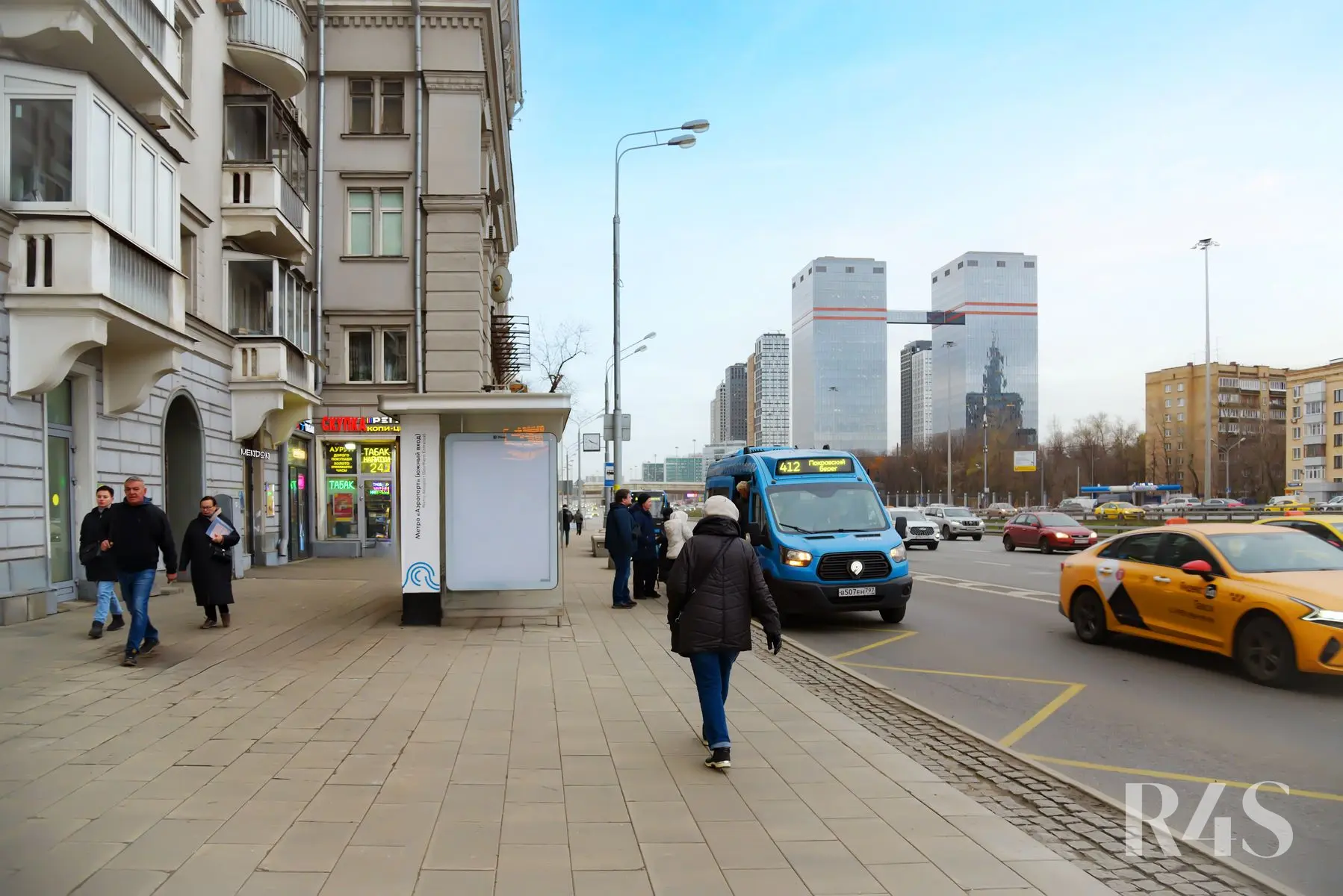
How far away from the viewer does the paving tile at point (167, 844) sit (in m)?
4.29

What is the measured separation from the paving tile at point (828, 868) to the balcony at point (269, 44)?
21.6 metres

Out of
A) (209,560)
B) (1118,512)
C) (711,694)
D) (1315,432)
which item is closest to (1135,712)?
(711,694)

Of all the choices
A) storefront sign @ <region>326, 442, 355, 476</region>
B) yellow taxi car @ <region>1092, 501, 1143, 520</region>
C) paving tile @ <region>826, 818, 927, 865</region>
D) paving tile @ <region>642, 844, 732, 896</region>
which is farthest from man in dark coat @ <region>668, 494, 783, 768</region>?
yellow taxi car @ <region>1092, 501, 1143, 520</region>

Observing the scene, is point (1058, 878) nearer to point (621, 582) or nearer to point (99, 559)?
point (99, 559)

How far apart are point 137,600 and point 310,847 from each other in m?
5.96

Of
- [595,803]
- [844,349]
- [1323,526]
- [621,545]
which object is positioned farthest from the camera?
[844,349]

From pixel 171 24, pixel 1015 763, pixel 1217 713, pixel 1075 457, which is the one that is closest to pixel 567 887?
pixel 1015 763

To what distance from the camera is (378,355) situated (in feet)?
88.9

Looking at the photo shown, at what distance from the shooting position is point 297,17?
22.6 m

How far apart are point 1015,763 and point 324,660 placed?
681 cm

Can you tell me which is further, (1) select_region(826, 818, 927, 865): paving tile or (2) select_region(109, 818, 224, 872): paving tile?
(1) select_region(826, 818, 927, 865): paving tile

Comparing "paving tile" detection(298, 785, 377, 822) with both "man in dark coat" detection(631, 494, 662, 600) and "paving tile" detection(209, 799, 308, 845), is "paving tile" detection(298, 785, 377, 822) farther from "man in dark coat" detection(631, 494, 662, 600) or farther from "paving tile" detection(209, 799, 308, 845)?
"man in dark coat" detection(631, 494, 662, 600)

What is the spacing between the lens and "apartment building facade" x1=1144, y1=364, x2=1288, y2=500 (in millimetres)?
106750

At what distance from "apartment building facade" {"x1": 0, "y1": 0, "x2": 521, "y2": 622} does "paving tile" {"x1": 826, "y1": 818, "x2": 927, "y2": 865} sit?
11006mm
